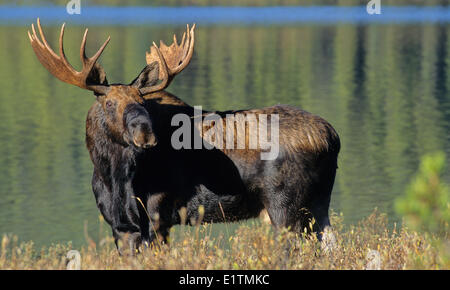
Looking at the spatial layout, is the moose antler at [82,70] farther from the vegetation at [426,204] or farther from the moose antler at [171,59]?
the vegetation at [426,204]

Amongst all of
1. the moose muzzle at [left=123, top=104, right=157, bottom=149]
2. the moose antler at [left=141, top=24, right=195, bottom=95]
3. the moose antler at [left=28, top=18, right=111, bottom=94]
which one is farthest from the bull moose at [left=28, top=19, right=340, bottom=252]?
the moose muzzle at [left=123, top=104, right=157, bottom=149]

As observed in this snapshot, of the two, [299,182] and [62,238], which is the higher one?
[299,182]

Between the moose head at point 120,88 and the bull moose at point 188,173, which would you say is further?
the bull moose at point 188,173

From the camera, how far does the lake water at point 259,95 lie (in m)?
19.8

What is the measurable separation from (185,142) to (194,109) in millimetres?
432

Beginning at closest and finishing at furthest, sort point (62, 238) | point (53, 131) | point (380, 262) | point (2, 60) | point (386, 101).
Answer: point (380, 262) < point (62, 238) < point (53, 131) < point (386, 101) < point (2, 60)

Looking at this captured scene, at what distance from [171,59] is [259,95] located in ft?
82.8

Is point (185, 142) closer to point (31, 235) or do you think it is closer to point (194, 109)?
point (194, 109)

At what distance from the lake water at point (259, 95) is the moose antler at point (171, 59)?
6.98 m

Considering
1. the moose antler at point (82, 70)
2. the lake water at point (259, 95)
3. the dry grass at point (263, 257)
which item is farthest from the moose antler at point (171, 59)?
the lake water at point (259, 95)

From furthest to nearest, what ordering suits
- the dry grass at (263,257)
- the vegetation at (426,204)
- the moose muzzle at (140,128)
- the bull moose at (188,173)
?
the bull moose at (188,173), the moose muzzle at (140,128), the dry grass at (263,257), the vegetation at (426,204)

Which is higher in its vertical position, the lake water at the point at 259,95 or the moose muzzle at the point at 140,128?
the moose muzzle at the point at 140,128
